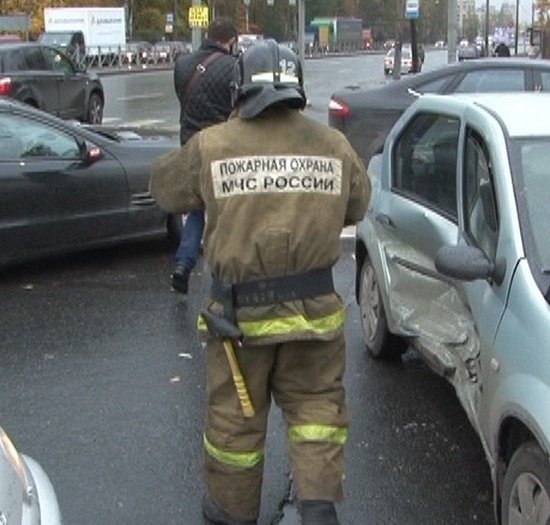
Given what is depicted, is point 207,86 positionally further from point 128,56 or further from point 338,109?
point 128,56

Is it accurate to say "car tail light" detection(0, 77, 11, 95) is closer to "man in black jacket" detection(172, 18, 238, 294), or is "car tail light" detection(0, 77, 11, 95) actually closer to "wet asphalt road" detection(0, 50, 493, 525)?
"wet asphalt road" detection(0, 50, 493, 525)

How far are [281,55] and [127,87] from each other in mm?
34999

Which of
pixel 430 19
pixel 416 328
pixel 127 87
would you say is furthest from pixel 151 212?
pixel 430 19

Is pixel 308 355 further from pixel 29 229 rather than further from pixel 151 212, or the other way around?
pixel 151 212

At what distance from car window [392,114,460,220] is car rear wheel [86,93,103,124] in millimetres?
15369

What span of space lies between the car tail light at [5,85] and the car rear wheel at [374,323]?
12522 mm

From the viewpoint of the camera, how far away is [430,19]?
468ft

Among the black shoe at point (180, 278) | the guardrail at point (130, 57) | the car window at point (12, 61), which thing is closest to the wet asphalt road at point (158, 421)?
the black shoe at point (180, 278)

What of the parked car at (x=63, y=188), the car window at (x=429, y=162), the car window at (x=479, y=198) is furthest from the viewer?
the parked car at (x=63, y=188)

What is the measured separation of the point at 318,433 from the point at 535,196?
3.98ft

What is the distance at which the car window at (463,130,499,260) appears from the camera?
4.07 metres

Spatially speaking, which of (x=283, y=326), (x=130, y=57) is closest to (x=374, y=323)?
(x=283, y=326)

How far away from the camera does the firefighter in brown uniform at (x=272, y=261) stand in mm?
3430

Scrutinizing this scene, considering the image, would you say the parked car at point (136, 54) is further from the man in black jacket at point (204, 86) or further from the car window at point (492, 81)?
the man in black jacket at point (204, 86)
